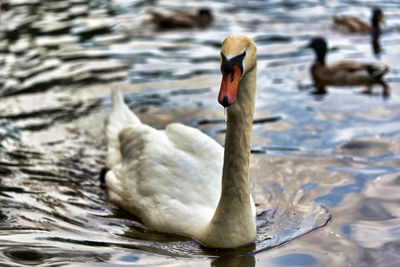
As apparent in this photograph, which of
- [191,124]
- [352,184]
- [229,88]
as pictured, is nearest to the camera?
[229,88]

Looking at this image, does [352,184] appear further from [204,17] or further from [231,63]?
[204,17]

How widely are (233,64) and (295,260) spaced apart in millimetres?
1774

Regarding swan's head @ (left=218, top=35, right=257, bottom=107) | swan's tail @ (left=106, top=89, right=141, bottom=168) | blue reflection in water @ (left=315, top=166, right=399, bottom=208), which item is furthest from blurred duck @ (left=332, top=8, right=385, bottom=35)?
swan's head @ (left=218, top=35, right=257, bottom=107)

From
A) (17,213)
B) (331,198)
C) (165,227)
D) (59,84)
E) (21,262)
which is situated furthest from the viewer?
(59,84)

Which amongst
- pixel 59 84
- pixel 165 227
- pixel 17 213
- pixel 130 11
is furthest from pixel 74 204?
pixel 130 11

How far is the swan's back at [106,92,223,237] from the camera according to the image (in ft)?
20.2

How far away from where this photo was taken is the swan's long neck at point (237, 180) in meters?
5.30

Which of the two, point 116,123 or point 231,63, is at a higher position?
point 231,63

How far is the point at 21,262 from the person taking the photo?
218 inches

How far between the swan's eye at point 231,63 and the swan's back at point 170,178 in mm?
1577

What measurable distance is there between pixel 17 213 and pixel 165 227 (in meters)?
1.48

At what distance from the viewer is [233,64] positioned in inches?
196

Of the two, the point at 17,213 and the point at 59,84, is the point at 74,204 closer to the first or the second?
the point at 17,213

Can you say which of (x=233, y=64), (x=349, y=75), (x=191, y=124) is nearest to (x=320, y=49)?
(x=349, y=75)
